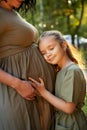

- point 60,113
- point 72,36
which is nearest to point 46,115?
point 60,113

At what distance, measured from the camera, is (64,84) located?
112 inches

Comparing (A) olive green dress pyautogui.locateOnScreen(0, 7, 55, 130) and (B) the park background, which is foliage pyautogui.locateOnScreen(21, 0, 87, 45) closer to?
(B) the park background

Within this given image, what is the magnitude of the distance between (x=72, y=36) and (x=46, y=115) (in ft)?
56.8

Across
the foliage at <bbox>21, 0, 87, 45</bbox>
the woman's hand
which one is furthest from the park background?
the woman's hand

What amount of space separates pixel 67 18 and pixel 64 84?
18021 millimetres

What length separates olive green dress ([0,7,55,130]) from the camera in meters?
2.76

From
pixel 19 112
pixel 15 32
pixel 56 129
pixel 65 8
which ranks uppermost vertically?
pixel 15 32

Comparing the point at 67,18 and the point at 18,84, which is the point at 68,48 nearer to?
the point at 18,84

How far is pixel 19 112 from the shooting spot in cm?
282

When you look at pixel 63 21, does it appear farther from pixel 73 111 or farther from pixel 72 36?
pixel 73 111

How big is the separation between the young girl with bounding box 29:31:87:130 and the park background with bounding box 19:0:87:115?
16592mm

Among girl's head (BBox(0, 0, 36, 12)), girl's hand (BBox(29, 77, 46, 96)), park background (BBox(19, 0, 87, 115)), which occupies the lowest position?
park background (BBox(19, 0, 87, 115))

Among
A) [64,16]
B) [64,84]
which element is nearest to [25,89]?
[64,84]

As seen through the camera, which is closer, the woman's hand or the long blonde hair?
the woman's hand
